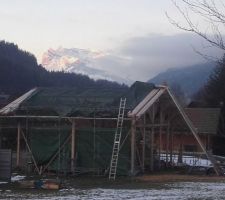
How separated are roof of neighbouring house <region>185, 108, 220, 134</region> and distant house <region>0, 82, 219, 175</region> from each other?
1720 cm

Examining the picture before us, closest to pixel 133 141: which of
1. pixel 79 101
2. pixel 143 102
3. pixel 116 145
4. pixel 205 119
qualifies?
pixel 116 145

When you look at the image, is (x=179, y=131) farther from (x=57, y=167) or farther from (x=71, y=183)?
(x=71, y=183)

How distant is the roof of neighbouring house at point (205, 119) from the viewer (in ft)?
173

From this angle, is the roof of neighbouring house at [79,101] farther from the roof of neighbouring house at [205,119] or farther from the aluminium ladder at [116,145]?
the roof of neighbouring house at [205,119]

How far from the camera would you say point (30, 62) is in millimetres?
122125

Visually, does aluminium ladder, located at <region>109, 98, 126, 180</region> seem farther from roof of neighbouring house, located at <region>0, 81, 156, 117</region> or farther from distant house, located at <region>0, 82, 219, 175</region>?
roof of neighbouring house, located at <region>0, 81, 156, 117</region>

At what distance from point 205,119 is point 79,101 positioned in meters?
23.5

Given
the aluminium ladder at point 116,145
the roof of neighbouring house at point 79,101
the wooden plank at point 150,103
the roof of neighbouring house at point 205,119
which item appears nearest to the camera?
the aluminium ladder at point 116,145

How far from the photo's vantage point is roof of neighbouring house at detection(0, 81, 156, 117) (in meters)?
31.7

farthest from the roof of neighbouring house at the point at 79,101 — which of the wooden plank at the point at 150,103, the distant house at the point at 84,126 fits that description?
the wooden plank at the point at 150,103

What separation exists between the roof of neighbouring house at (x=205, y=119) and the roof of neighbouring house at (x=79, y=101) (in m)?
19.7

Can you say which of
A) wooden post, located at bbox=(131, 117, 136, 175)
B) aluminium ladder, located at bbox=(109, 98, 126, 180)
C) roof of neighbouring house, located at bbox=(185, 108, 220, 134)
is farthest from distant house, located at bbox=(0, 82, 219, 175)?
roof of neighbouring house, located at bbox=(185, 108, 220, 134)

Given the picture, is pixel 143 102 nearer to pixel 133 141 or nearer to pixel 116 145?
pixel 133 141

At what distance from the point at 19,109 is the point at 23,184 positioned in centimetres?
887
